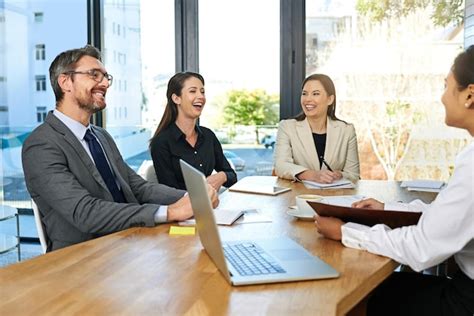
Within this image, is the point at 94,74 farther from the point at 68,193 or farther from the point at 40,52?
the point at 40,52

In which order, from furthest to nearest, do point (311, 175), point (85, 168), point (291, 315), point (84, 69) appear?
point (311, 175) < point (84, 69) < point (85, 168) < point (291, 315)

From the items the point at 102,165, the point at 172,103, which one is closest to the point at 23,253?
the point at 172,103

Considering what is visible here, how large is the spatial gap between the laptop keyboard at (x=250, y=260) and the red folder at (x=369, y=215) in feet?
0.90

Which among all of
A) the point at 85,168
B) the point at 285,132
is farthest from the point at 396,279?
the point at 285,132

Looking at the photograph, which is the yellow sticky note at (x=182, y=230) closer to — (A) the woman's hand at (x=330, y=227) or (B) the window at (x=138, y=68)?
(A) the woman's hand at (x=330, y=227)

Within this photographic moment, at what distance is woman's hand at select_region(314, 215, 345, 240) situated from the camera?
65.1 inches

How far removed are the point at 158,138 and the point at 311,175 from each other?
3.08 ft

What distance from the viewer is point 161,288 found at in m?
1.25

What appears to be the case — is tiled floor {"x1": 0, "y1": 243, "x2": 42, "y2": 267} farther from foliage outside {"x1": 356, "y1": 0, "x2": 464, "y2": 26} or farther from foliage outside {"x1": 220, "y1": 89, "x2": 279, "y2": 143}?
foliage outside {"x1": 356, "y1": 0, "x2": 464, "y2": 26}

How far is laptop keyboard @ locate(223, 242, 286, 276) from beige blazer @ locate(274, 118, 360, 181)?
181 cm

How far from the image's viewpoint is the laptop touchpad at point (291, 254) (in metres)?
1.46

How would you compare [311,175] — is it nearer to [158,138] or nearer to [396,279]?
[158,138]

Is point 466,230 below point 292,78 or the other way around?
below

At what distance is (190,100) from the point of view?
343 cm
